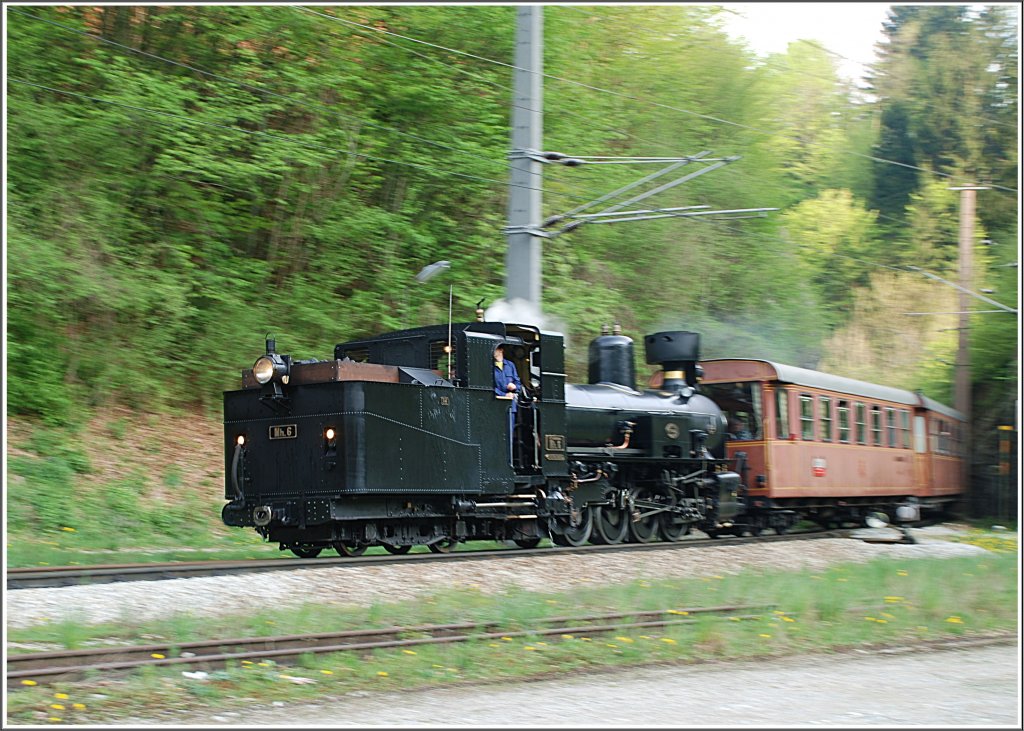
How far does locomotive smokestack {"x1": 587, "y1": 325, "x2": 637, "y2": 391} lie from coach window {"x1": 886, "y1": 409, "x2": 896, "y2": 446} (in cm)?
767

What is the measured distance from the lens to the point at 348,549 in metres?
13.0

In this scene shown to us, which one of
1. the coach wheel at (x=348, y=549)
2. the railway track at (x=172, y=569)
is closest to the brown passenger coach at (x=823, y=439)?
the railway track at (x=172, y=569)

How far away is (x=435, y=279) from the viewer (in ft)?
72.0

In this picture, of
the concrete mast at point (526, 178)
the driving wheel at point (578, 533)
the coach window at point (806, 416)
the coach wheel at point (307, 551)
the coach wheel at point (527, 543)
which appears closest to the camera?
the coach wheel at point (307, 551)

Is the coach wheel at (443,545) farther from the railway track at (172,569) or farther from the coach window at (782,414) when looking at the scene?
the coach window at (782,414)

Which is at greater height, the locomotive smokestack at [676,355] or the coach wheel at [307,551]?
the locomotive smokestack at [676,355]

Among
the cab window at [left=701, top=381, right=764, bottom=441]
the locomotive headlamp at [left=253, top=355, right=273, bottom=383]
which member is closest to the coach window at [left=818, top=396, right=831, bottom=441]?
the cab window at [left=701, top=381, right=764, bottom=441]

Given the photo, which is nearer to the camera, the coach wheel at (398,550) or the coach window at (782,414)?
the coach wheel at (398,550)

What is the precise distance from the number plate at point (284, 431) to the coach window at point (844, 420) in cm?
1164

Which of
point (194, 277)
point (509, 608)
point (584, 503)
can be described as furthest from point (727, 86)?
point (509, 608)

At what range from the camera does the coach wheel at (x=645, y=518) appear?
16.3 meters

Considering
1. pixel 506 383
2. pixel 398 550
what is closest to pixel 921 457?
pixel 506 383

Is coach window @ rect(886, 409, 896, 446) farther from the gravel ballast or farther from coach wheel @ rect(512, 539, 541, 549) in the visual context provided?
coach wheel @ rect(512, 539, 541, 549)

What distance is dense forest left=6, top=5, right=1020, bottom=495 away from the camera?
58.4 ft
